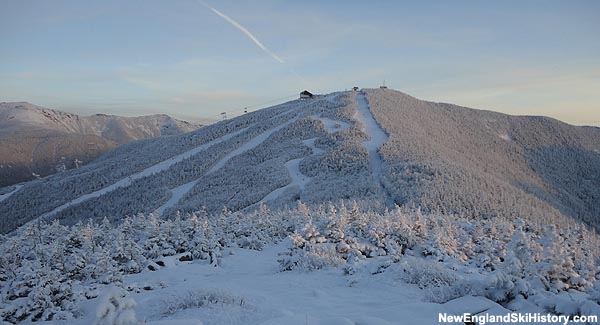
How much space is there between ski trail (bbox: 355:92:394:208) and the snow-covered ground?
1224 inches

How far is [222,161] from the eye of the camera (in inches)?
2817

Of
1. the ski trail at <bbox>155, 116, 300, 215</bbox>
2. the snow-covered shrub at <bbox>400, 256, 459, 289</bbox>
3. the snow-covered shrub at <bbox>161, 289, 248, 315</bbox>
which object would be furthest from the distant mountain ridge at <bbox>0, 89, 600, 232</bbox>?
the snow-covered shrub at <bbox>161, 289, 248, 315</bbox>

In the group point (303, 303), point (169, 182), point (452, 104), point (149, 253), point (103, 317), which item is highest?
point (452, 104)

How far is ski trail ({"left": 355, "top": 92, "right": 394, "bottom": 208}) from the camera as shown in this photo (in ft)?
173

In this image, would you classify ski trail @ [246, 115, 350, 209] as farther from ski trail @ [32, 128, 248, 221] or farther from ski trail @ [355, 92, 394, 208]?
ski trail @ [32, 128, 248, 221]

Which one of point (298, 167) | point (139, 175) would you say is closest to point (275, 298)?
point (298, 167)

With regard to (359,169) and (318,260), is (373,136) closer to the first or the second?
(359,169)

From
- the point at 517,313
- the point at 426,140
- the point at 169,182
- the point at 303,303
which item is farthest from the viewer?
the point at 426,140

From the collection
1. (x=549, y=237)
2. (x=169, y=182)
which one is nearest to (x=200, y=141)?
(x=169, y=182)

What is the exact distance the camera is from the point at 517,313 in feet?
22.9

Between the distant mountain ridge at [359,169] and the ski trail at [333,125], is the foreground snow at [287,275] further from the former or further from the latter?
the ski trail at [333,125]

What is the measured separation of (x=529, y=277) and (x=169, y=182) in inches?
2590

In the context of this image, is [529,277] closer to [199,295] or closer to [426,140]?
[199,295]

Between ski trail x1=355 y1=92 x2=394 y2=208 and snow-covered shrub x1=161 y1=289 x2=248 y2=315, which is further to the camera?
ski trail x1=355 y1=92 x2=394 y2=208
